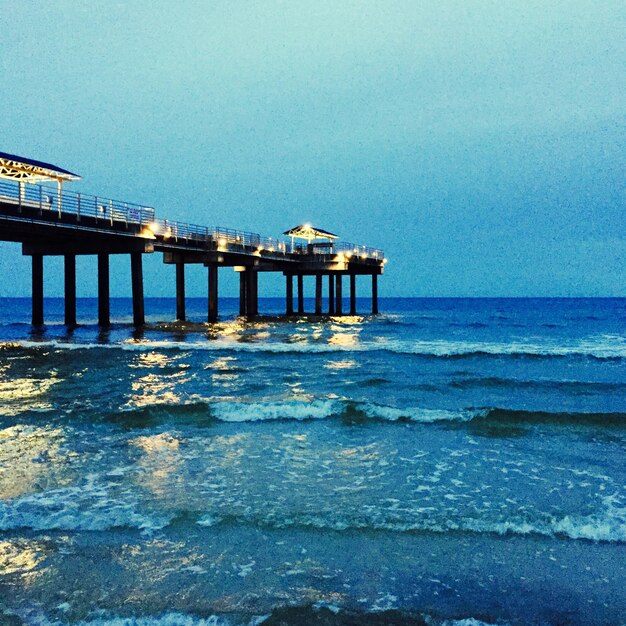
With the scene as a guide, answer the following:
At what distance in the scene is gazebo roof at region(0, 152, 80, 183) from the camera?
74.3 feet

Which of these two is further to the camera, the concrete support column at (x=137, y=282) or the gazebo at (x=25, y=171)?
the concrete support column at (x=137, y=282)

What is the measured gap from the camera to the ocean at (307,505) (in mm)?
4395

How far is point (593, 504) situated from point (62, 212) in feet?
72.7

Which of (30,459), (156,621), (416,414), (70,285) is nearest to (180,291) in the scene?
(70,285)

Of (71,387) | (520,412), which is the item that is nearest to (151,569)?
(520,412)

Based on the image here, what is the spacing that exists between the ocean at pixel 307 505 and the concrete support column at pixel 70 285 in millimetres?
16936

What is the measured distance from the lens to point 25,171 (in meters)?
23.5

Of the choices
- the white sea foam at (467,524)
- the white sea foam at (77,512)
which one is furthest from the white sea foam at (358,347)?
the white sea foam at (467,524)

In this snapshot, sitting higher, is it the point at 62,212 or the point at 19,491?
the point at 62,212

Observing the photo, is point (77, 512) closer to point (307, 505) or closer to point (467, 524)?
point (307, 505)

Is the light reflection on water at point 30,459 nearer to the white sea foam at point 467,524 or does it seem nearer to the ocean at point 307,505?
the ocean at point 307,505

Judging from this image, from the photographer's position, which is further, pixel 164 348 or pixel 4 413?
pixel 164 348

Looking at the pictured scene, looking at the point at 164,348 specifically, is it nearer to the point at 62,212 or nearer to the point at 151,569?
the point at 62,212

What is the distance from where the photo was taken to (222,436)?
9.74 metres
